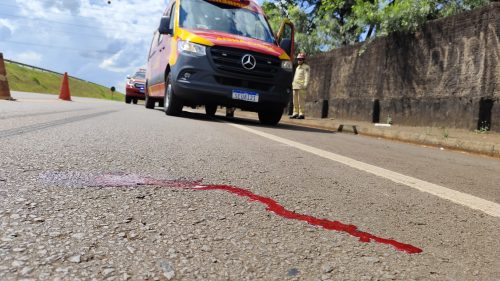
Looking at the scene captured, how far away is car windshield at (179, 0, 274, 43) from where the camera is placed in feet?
29.1

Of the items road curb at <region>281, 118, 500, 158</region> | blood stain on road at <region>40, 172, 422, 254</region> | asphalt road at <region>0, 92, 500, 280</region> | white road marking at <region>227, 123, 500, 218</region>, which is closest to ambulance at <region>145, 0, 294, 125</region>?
road curb at <region>281, 118, 500, 158</region>

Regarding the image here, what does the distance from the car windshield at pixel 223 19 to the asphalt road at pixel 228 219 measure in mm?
5656

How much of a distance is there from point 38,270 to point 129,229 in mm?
437

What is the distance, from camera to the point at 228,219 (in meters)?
1.92

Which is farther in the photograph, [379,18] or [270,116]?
[379,18]

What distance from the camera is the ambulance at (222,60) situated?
26.6 ft

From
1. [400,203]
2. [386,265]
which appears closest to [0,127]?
[400,203]

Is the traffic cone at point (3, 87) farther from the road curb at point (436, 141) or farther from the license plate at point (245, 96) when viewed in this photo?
the road curb at point (436, 141)

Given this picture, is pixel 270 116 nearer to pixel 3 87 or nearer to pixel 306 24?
pixel 3 87

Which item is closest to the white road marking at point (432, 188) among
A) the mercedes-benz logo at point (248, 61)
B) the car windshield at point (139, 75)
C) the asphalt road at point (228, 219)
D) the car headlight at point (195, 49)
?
the asphalt road at point (228, 219)

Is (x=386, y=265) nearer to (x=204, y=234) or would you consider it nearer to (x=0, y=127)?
(x=204, y=234)

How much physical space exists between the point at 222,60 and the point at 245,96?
74 cm

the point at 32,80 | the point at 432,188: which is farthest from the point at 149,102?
the point at 32,80

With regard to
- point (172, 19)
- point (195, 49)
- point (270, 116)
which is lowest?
point (270, 116)
